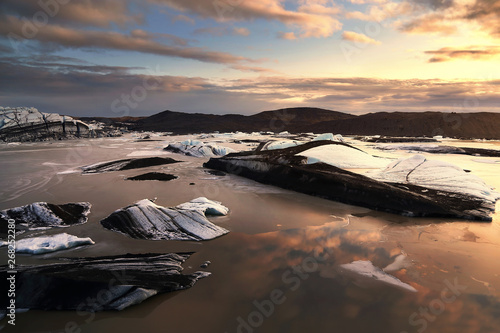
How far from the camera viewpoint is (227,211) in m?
5.09

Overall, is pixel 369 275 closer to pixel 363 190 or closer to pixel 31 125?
pixel 363 190

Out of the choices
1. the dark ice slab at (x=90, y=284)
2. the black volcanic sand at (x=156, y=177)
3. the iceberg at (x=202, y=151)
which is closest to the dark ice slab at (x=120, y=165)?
the black volcanic sand at (x=156, y=177)

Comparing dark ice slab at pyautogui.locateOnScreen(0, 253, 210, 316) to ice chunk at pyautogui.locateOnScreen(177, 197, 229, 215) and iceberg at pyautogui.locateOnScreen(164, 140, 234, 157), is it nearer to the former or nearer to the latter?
ice chunk at pyautogui.locateOnScreen(177, 197, 229, 215)

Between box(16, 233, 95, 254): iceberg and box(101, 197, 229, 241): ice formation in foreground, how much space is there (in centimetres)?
53

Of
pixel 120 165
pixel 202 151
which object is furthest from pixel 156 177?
pixel 202 151

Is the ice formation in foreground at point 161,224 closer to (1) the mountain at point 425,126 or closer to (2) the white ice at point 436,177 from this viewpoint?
(2) the white ice at point 436,177

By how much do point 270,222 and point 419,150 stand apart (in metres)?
15.5

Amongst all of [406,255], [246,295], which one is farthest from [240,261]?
[406,255]

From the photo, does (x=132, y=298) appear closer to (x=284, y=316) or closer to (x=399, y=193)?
(x=284, y=316)

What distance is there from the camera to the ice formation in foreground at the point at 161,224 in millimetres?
3889

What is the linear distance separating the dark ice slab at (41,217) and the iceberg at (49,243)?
647mm

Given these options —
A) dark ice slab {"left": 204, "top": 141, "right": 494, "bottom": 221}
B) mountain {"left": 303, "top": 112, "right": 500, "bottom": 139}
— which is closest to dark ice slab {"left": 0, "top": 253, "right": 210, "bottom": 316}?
dark ice slab {"left": 204, "top": 141, "right": 494, "bottom": 221}

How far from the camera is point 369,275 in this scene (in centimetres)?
295

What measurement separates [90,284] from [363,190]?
4704mm
